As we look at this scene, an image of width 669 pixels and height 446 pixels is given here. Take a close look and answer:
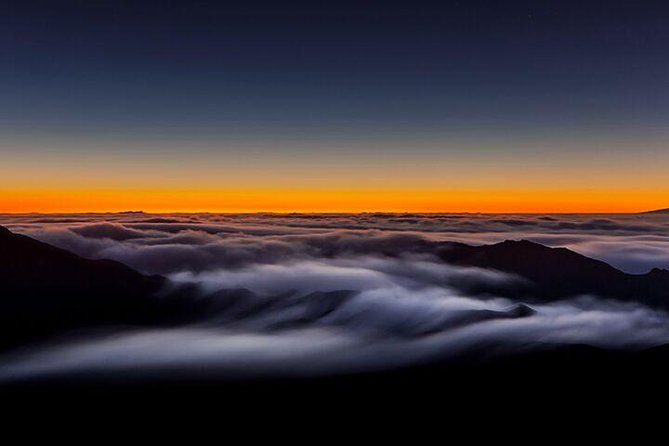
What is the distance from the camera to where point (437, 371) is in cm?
12925

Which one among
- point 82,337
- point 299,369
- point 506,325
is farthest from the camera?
point 506,325

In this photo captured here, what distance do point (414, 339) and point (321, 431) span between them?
102 metres

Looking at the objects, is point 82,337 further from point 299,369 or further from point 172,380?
point 299,369

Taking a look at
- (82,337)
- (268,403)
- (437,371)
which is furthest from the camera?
(82,337)

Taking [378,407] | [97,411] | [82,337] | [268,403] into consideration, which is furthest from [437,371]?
[82,337]

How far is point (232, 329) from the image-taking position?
19462 cm

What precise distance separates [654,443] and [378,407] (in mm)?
43679

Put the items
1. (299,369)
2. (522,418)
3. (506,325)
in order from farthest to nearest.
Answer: (506,325), (299,369), (522,418)

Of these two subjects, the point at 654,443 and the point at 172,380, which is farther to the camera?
the point at 172,380

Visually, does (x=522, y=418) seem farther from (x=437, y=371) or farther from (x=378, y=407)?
(x=437, y=371)

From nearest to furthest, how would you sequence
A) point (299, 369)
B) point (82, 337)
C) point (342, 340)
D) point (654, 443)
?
1. point (654, 443)
2. point (299, 369)
3. point (82, 337)
4. point (342, 340)

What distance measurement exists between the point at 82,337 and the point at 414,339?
10629cm

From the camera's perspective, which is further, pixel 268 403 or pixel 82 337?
pixel 82 337

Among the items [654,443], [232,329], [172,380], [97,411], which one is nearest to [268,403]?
[97,411]
